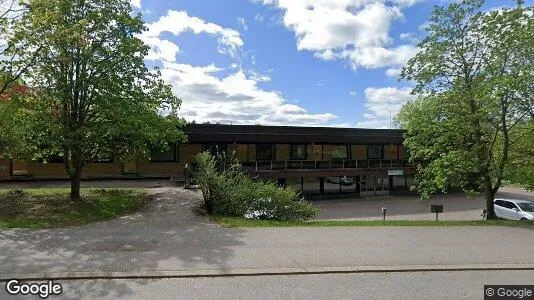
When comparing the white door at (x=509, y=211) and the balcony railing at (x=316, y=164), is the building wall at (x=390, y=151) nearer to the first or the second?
the balcony railing at (x=316, y=164)

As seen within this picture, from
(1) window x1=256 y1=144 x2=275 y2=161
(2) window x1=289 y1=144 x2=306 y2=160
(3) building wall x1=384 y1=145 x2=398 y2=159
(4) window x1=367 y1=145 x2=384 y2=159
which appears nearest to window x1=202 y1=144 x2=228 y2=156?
(1) window x1=256 y1=144 x2=275 y2=161

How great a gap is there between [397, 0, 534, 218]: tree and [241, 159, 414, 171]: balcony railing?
39.8 ft

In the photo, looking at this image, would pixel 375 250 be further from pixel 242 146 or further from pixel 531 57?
pixel 242 146

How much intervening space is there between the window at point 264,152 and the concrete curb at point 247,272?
24083mm

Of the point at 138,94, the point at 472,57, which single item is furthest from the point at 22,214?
the point at 472,57

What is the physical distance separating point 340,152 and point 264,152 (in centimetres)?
833

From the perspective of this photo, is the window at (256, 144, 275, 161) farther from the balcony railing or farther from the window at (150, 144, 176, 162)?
the window at (150, 144, 176, 162)

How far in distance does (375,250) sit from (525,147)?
11.6 metres

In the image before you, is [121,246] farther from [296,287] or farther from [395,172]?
[395,172]

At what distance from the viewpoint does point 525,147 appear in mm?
16250

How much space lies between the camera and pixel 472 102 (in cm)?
1591

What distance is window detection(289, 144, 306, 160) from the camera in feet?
110

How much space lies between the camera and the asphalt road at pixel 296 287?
247 inches

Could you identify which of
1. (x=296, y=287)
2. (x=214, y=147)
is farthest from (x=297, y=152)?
(x=296, y=287)
